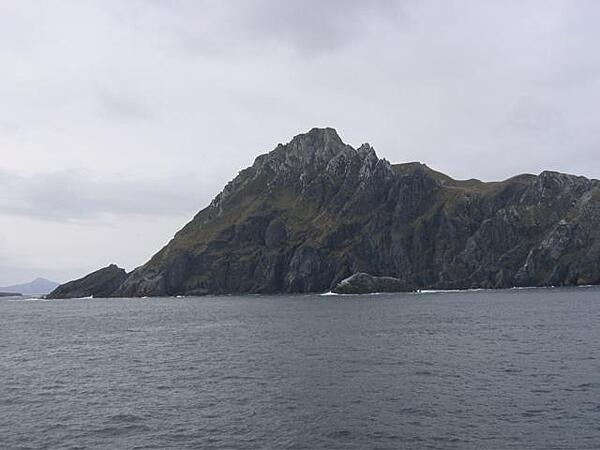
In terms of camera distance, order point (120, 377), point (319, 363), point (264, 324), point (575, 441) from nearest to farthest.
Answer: point (575, 441) < point (120, 377) < point (319, 363) < point (264, 324)

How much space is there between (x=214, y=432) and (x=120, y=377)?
80.5ft

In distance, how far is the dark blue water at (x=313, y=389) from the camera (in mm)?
37281

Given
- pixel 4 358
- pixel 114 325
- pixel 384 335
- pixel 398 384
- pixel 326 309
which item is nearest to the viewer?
pixel 398 384

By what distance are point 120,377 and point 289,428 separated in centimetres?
2708

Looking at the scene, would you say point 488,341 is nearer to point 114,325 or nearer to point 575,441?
point 575,441

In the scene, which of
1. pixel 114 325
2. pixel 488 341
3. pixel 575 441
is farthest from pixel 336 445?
pixel 114 325

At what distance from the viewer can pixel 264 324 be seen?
374 feet

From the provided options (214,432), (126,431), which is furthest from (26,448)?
(214,432)

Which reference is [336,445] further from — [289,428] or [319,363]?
[319,363]

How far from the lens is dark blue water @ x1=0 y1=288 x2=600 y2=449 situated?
1468 inches

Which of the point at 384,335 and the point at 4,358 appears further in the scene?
the point at 384,335

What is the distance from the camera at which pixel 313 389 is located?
5050 cm

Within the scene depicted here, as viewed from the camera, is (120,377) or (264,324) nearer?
(120,377)

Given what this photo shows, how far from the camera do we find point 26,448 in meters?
36.1
